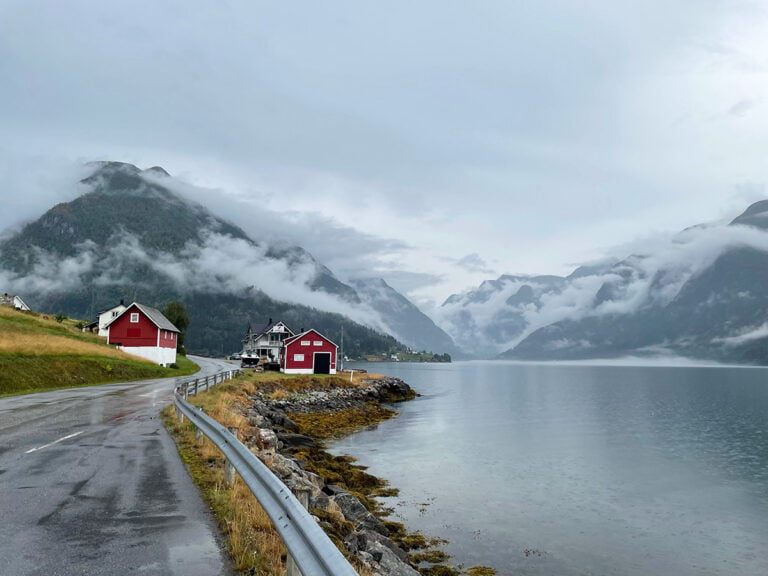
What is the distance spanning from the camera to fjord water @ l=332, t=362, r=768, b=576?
69.9 ft

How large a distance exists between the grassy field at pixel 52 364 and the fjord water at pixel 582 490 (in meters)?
22.8

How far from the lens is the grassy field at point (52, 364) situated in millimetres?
40656

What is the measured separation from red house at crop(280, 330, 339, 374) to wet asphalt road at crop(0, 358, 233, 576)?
65.4 m

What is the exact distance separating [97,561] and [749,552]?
24790 mm

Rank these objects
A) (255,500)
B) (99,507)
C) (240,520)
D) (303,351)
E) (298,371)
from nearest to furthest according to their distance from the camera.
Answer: (240,520) < (99,507) < (255,500) < (298,371) < (303,351)

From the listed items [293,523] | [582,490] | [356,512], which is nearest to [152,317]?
[582,490]

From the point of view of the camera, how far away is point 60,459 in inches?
584

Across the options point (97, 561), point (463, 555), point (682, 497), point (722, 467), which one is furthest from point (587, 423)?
point (97, 561)

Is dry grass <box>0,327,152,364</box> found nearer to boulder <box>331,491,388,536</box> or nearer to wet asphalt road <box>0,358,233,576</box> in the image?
wet asphalt road <box>0,358,233,576</box>

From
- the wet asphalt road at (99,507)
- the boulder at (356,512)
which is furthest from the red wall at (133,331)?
the boulder at (356,512)

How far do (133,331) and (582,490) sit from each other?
6428cm

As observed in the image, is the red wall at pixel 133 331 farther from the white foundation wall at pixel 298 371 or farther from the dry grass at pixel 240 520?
the dry grass at pixel 240 520

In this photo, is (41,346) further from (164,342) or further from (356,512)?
(356,512)

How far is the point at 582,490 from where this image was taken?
32031 mm
